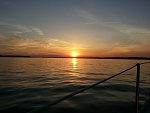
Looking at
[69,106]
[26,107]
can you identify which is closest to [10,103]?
[26,107]

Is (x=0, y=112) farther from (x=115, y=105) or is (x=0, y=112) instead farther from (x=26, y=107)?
(x=115, y=105)

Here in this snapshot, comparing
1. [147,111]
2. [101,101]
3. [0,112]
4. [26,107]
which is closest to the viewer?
[147,111]

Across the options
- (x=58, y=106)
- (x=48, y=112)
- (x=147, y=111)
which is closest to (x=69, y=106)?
(x=58, y=106)

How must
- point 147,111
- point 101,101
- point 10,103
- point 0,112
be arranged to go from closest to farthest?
point 147,111 → point 0,112 → point 10,103 → point 101,101

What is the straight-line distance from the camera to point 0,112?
20.1ft

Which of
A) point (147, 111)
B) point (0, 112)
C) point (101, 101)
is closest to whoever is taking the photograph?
point (147, 111)

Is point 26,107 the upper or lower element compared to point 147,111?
lower

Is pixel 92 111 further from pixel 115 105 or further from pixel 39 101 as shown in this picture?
pixel 39 101

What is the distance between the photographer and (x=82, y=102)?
7.54 meters

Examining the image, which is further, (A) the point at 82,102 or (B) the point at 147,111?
(A) the point at 82,102

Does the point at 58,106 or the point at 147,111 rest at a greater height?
the point at 147,111

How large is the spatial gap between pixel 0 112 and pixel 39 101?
1.98 m

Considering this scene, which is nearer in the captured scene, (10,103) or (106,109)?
(106,109)

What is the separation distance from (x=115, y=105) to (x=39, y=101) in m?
3.91
